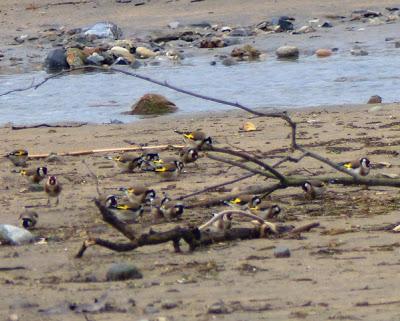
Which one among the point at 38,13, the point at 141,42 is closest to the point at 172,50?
the point at 141,42

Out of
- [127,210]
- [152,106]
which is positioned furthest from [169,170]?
[152,106]

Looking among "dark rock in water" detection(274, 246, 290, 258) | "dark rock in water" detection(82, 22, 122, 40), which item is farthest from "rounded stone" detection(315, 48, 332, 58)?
"dark rock in water" detection(274, 246, 290, 258)

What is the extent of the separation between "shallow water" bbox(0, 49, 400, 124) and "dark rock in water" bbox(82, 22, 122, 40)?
2917 millimetres

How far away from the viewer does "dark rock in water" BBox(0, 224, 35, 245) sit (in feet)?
24.4

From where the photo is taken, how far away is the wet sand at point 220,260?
570cm

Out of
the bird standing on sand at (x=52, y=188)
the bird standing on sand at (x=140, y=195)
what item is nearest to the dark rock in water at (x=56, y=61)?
the bird standing on sand at (x=52, y=188)

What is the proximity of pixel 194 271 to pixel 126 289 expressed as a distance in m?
0.50

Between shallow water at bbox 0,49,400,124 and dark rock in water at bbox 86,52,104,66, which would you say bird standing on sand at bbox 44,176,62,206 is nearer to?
shallow water at bbox 0,49,400,124

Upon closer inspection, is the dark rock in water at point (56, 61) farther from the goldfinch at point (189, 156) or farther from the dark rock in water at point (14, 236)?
the dark rock in water at point (14, 236)

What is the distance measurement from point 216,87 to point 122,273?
1066 centimetres

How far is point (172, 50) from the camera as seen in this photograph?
837 inches

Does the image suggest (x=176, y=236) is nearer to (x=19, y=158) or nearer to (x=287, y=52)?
(x=19, y=158)

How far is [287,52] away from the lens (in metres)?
19.8

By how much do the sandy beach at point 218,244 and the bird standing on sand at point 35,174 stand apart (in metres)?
0.10
